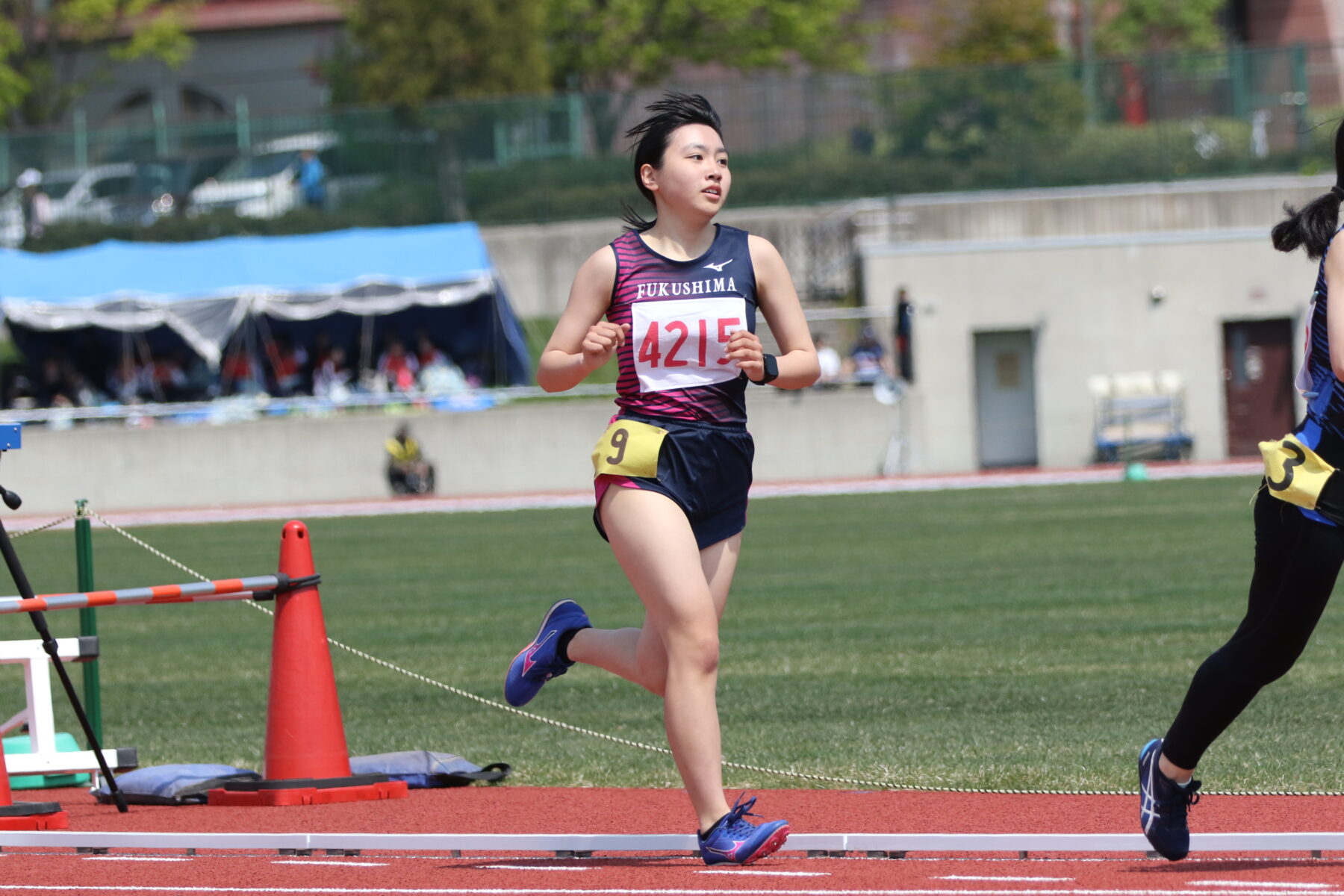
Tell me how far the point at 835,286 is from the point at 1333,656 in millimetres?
26595

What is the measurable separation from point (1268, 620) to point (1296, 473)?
433 mm

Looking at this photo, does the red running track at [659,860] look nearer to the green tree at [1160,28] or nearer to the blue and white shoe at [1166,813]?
the blue and white shoe at [1166,813]

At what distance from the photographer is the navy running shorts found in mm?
5371

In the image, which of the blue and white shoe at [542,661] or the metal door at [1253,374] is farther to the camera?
the metal door at [1253,374]

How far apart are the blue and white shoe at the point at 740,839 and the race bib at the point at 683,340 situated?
123 cm

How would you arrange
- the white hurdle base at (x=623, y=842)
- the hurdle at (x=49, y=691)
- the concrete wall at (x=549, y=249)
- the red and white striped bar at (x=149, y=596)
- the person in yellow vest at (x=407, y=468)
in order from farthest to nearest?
the concrete wall at (x=549, y=249), the person in yellow vest at (x=407, y=468), the hurdle at (x=49, y=691), the red and white striped bar at (x=149, y=596), the white hurdle base at (x=623, y=842)

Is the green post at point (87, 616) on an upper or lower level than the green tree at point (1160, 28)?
lower

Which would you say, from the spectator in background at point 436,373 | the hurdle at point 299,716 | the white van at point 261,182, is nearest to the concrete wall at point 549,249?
the spectator in background at point 436,373

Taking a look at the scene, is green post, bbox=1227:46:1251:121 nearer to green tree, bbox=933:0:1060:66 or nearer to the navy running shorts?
green tree, bbox=933:0:1060:66

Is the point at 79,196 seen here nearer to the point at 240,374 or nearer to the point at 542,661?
the point at 240,374

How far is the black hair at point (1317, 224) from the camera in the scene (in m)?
4.82

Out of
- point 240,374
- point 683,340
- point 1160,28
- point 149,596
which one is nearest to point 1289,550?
point 683,340

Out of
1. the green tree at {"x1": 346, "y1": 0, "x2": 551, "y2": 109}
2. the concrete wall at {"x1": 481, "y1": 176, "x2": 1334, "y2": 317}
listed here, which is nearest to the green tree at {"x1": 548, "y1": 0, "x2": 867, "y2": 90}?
the green tree at {"x1": 346, "y1": 0, "x2": 551, "y2": 109}

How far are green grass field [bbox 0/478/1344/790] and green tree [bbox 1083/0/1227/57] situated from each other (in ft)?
109
